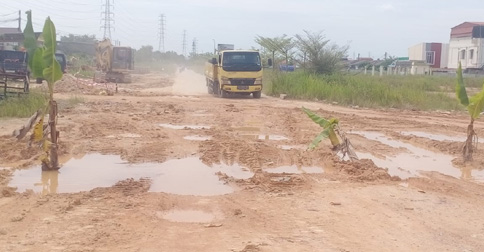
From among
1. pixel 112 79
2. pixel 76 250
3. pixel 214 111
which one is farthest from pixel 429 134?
pixel 112 79

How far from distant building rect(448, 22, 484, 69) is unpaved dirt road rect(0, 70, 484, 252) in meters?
50.2

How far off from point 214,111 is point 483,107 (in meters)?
9.79

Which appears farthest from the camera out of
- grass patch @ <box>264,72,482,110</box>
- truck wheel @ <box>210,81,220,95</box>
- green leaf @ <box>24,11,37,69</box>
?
truck wheel @ <box>210,81,220,95</box>

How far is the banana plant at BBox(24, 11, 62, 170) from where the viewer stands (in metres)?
8.53

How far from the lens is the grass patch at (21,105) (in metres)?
15.1

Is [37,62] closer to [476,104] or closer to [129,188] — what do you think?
[129,188]

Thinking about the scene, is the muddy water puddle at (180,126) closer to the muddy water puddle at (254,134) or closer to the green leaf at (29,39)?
the muddy water puddle at (254,134)

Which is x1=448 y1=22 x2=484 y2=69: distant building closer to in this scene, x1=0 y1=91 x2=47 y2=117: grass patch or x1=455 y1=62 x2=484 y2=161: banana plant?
x1=455 y1=62 x2=484 y2=161: banana plant

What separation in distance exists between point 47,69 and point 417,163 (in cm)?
710

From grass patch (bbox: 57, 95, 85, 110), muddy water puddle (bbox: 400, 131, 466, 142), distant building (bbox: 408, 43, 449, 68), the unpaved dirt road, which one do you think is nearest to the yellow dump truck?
grass patch (bbox: 57, 95, 85, 110)

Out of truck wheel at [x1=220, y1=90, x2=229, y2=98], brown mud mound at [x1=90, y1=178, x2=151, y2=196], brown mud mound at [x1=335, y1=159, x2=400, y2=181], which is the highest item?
truck wheel at [x1=220, y1=90, x2=229, y2=98]

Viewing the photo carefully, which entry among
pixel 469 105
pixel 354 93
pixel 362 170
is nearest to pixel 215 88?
pixel 354 93

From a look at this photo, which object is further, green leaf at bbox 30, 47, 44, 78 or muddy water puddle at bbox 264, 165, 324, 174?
muddy water puddle at bbox 264, 165, 324, 174

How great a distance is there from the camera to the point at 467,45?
205 ft
